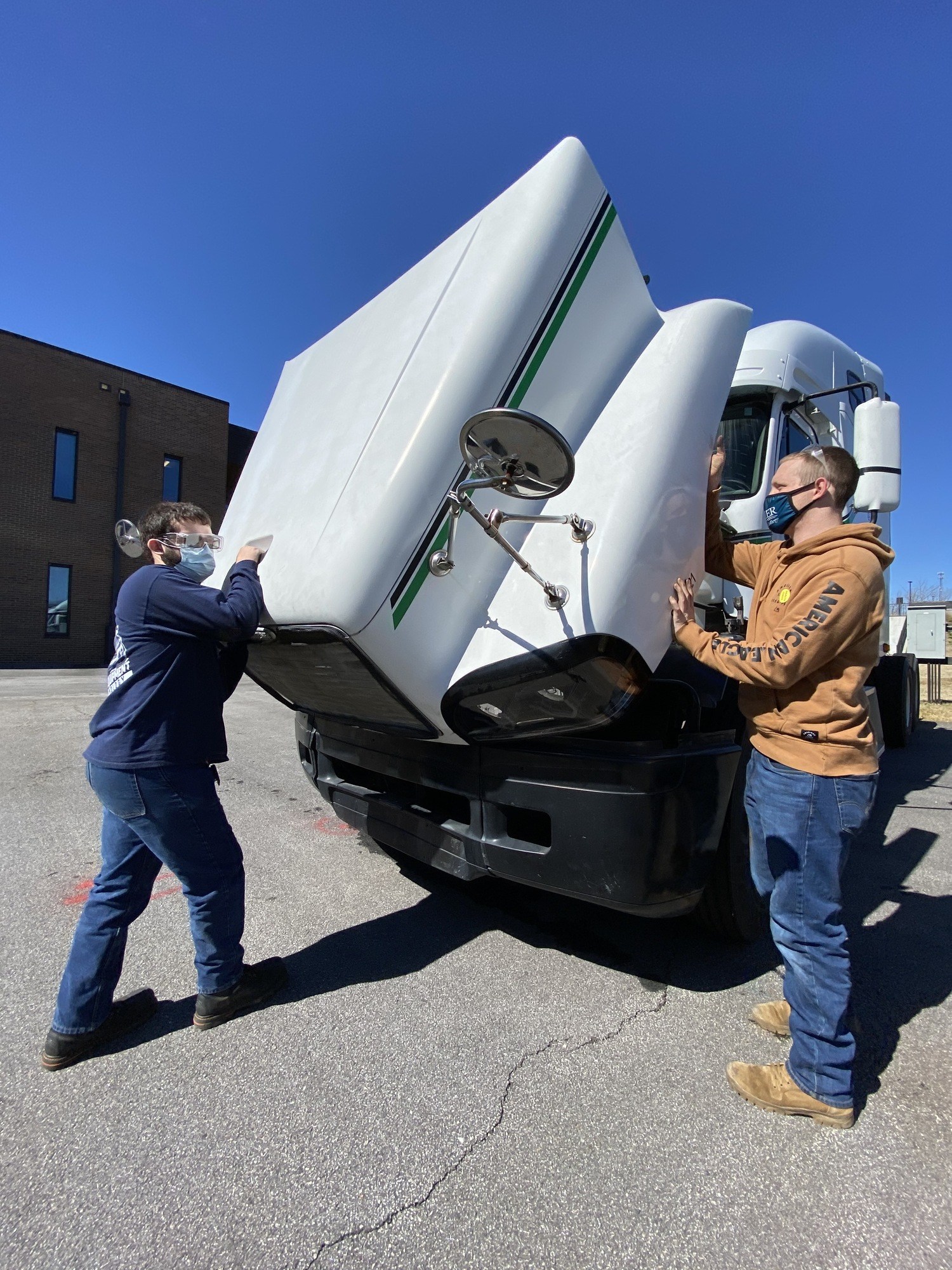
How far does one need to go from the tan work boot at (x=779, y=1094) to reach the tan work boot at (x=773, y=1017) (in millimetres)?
248

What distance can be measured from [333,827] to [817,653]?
138 inches

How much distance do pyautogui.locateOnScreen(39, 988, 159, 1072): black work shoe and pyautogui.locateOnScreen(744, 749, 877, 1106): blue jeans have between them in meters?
2.10

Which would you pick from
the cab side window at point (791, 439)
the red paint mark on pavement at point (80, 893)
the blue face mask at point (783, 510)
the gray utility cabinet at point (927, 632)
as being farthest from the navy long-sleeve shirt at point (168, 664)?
the gray utility cabinet at point (927, 632)

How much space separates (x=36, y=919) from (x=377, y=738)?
1883mm

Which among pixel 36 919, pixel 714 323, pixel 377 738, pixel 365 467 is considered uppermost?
pixel 714 323

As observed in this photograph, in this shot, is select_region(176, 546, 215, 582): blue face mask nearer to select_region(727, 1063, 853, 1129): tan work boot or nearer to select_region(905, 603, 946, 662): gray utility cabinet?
select_region(727, 1063, 853, 1129): tan work boot

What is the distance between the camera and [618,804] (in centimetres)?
213

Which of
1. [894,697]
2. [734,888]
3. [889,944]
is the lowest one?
[889,944]

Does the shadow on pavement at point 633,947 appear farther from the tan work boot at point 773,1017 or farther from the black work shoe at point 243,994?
the tan work boot at point 773,1017

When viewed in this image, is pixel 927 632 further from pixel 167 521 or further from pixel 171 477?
pixel 171 477

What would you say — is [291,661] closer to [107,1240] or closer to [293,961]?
[293,961]

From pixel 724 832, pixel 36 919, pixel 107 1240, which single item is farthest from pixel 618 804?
pixel 36 919

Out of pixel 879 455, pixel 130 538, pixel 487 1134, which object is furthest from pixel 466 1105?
pixel 879 455

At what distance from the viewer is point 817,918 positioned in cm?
197
